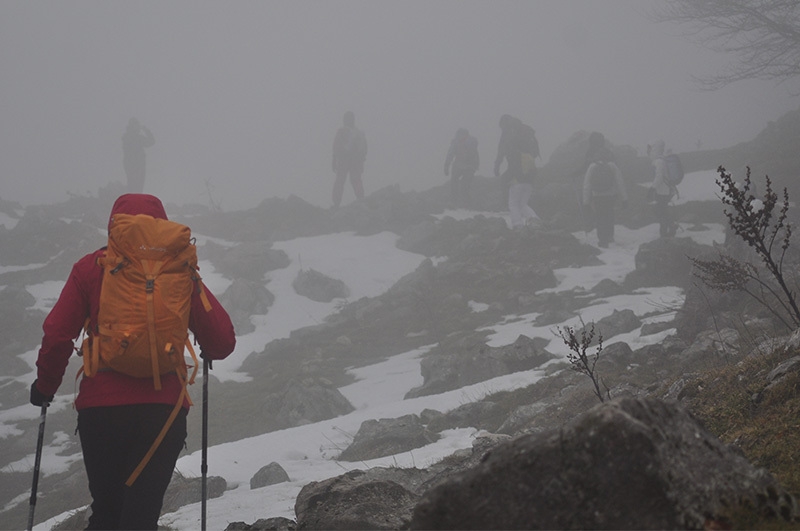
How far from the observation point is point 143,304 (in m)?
3.26

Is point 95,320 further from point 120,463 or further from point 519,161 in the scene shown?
point 519,161

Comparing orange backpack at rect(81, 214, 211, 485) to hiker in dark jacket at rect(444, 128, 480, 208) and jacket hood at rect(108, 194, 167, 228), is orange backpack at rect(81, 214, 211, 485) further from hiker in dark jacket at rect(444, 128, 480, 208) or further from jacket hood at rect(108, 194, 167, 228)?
hiker in dark jacket at rect(444, 128, 480, 208)

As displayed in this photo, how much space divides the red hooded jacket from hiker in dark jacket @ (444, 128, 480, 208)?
28.0m

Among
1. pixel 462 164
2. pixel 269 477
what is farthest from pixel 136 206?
pixel 462 164

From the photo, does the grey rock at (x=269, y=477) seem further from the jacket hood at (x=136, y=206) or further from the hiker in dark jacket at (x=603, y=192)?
the hiker in dark jacket at (x=603, y=192)

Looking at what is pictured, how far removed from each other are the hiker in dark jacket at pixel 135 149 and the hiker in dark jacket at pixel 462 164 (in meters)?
19.2

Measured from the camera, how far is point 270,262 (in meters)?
27.5

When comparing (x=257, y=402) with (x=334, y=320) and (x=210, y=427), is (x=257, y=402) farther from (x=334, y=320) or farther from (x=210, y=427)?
(x=334, y=320)

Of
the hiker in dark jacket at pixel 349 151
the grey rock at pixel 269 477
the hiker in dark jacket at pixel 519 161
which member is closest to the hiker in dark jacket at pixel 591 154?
the hiker in dark jacket at pixel 519 161

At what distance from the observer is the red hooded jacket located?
10.5 ft

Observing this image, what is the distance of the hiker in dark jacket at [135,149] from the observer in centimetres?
3406

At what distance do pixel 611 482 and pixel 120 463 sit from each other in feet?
9.16

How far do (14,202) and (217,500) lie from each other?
38.0m

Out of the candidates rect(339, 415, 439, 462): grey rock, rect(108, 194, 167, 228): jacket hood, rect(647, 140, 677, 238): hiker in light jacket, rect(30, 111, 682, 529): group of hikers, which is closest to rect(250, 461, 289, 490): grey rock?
rect(339, 415, 439, 462): grey rock
